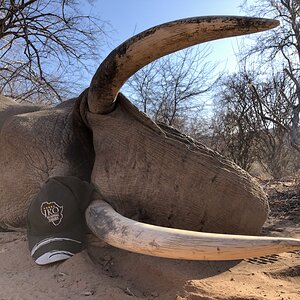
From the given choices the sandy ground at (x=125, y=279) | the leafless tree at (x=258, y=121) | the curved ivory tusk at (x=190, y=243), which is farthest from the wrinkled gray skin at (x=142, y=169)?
the leafless tree at (x=258, y=121)

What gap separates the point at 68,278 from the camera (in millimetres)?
2430

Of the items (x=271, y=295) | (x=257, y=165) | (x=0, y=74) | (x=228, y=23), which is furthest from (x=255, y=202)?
(x=257, y=165)

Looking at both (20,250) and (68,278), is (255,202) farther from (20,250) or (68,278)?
(20,250)

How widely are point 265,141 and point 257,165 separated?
175cm

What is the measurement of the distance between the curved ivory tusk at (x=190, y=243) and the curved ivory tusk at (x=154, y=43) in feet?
3.15

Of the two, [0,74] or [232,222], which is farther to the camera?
[0,74]

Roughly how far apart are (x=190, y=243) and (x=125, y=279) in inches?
34.3

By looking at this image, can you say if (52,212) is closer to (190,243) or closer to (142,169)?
(142,169)

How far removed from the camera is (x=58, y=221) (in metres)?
2.62

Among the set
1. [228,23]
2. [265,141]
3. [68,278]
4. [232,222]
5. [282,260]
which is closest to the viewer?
[228,23]

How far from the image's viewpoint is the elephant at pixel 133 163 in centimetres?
230

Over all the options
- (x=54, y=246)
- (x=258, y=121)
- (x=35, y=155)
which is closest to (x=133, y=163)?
(x=54, y=246)

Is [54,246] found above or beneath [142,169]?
beneath

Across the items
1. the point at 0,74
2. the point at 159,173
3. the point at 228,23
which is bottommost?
the point at 159,173
